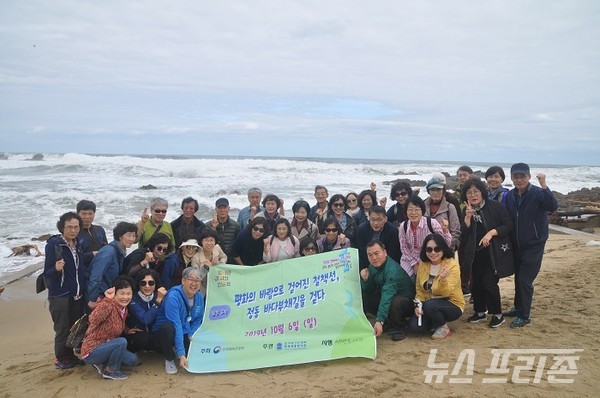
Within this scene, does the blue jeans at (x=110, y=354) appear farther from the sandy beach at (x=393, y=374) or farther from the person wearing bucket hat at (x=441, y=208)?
the person wearing bucket hat at (x=441, y=208)

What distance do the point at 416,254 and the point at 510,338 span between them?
4.57 ft

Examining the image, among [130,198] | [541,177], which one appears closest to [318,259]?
[541,177]

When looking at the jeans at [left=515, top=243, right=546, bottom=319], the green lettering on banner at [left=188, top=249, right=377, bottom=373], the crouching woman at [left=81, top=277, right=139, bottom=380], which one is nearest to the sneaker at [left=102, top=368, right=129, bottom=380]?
the crouching woman at [left=81, top=277, right=139, bottom=380]

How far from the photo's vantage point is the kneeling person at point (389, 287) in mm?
5109

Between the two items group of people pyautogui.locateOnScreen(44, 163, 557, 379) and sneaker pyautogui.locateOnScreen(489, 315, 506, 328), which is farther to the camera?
sneaker pyautogui.locateOnScreen(489, 315, 506, 328)

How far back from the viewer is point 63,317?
472 cm

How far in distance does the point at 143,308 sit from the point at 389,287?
2778mm

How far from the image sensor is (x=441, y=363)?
14.9ft

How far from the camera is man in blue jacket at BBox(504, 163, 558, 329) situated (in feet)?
16.9

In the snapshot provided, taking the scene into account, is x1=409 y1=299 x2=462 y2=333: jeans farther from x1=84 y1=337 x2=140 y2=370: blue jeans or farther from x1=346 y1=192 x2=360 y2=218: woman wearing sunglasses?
x1=84 y1=337 x2=140 y2=370: blue jeans

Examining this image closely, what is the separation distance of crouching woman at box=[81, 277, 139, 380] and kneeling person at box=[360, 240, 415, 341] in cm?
271

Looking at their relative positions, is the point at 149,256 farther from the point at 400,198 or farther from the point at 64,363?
the point at 400,198

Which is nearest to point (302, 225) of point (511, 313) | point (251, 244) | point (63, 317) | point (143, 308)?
point (251, 244)

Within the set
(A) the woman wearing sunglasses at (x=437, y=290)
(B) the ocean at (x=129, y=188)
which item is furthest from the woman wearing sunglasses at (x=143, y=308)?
(B) the ocean at (x=129, y=188)
